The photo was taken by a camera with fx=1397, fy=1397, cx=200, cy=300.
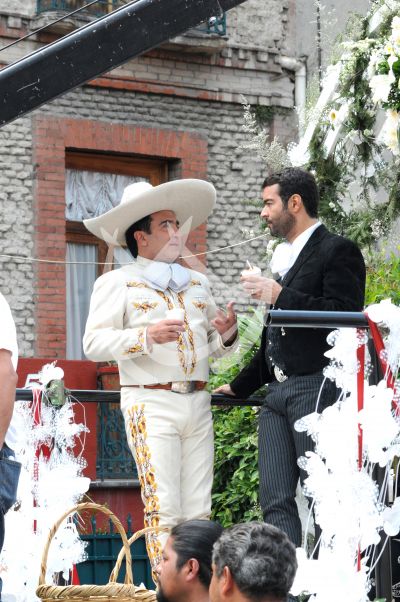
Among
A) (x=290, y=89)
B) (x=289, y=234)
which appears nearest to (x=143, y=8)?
(x=289, y=234)

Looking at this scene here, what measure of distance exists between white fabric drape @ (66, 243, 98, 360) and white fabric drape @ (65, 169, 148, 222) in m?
0.33

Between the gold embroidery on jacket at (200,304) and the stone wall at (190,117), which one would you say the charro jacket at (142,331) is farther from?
the stone wall at (190,117)

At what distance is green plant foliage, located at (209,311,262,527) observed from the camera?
20.8 feet

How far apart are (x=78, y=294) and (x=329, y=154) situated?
21.6 ft

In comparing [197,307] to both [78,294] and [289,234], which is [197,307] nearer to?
[289,234]

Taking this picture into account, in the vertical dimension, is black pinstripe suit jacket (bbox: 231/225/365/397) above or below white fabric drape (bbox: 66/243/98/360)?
Answer: below

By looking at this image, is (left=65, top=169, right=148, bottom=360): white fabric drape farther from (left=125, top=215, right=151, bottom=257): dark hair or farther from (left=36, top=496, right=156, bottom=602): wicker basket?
(left=36, top=496, right=156, bottom=602): wicker basket

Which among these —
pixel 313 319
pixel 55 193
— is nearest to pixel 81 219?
pixel 55 193

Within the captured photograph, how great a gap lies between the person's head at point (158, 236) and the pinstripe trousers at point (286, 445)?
2.47 feet

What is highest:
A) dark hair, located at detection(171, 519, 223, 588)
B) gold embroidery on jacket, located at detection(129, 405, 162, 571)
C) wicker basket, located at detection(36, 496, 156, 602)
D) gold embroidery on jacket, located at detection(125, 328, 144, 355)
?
gold embroidery on jacket, located at detection(125, 328, 144, 355)

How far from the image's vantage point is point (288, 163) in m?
7.35

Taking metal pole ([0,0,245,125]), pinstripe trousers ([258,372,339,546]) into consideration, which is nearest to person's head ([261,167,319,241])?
pinstripe trousers ([258,372,339,546])

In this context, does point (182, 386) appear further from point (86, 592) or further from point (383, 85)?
point (383, 85)

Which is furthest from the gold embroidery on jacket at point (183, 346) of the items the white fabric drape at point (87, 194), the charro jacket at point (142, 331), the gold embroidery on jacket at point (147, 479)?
the white fabric drape at point (87, 194)
